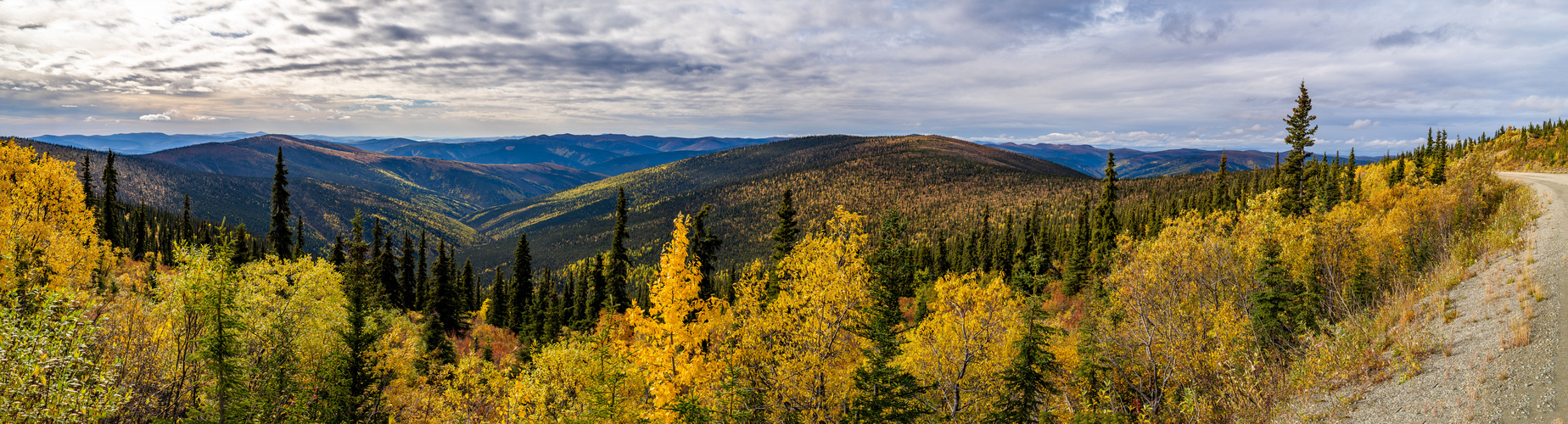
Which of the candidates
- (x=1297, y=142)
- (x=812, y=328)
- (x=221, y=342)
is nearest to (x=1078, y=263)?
(x=1297, y=142)

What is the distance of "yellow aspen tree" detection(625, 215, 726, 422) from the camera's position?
20578 mm

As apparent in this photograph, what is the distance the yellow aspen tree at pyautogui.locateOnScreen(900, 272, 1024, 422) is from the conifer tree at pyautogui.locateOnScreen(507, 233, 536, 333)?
52.9 metres

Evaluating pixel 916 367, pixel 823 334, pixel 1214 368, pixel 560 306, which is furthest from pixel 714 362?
pixel 560 306

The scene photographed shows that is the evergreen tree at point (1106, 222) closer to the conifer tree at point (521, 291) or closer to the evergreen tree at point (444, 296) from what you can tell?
the conifer tree at point (521, 291)

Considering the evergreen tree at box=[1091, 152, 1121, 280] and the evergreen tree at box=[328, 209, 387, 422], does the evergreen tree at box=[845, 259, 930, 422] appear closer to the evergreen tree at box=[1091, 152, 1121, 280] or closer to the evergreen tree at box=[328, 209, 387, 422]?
the evergreen tree at box=[328, 209, 387, 422]

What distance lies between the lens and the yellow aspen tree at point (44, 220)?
78.6ft

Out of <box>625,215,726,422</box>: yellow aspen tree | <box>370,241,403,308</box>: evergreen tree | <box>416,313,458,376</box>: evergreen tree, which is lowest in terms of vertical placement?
<box>416,313,458,376</box>: evergreen tree

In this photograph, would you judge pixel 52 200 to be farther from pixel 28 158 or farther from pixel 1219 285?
pixel 1219 285

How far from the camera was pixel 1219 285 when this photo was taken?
88.3ft

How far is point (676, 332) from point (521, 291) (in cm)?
5615

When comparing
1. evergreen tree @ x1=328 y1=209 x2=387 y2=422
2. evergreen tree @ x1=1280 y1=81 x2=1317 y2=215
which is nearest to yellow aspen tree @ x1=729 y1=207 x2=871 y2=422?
evergreen tree @ x1=328 y1=209 x2=387 y2=422

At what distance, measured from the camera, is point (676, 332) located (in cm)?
2056

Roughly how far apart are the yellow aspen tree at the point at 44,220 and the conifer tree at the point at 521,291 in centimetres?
3580

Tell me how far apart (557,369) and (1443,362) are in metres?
28.0
